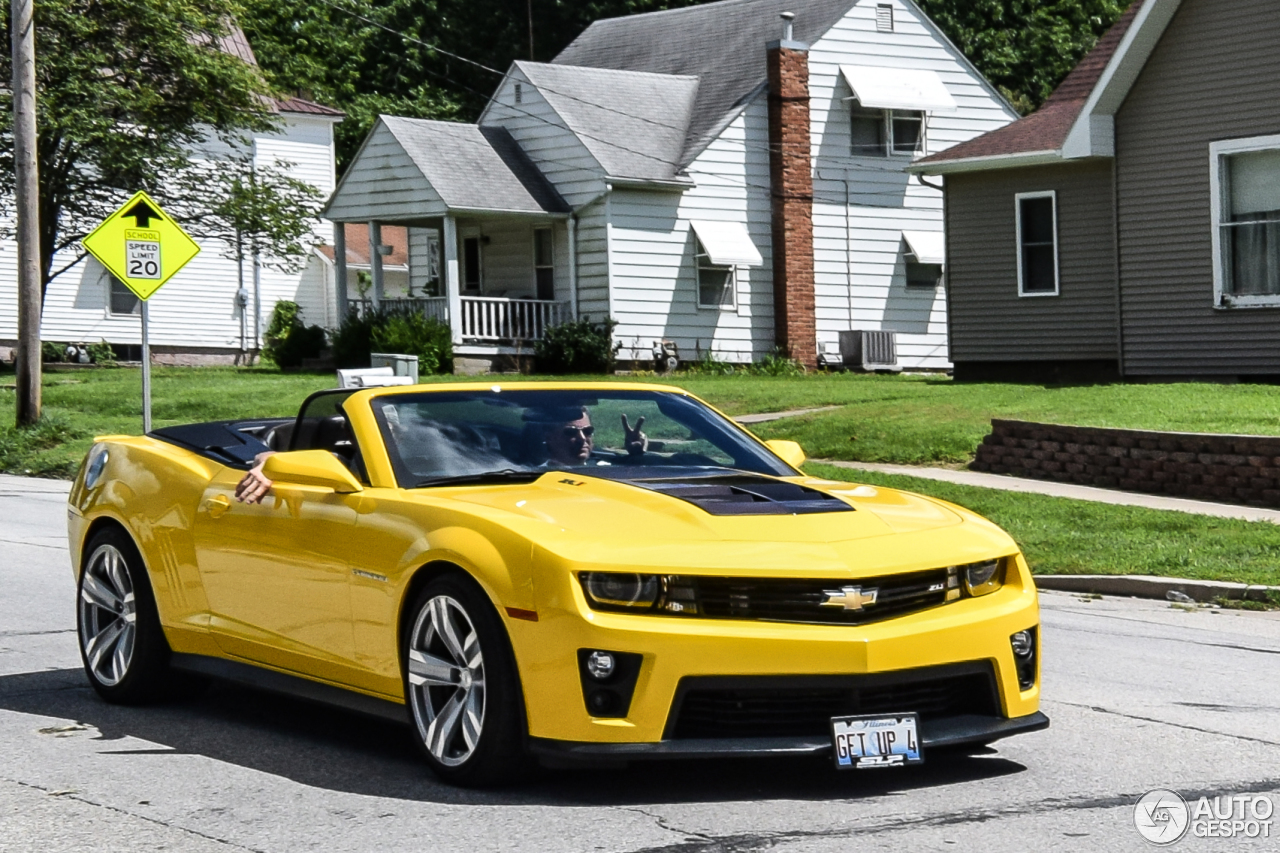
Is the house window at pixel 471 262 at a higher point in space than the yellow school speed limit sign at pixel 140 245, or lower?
higher

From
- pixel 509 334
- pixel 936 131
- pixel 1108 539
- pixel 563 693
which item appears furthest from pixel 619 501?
pixel 936 131

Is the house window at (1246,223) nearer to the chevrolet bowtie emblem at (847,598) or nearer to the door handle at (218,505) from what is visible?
the door handle at (218,505)

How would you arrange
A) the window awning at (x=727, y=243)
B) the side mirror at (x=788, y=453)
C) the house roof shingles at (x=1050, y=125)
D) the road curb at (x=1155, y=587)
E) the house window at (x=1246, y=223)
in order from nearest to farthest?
the side mirror at (x=788, y=453), the road curb at (x=1155, y=587), the house window at (x=1246, y=223), the house roof shingles at (x=1050, y=125), the window awning at (x=727, y=243)

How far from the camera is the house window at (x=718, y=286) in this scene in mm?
37938

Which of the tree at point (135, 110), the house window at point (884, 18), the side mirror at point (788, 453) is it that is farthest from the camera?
the house window at point (884, 18)

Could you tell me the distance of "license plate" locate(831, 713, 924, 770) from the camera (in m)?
5.87

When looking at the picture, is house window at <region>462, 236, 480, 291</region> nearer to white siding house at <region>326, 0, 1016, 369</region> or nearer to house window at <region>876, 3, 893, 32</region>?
white siding house at <region>326, 0, 1016, 369</region>

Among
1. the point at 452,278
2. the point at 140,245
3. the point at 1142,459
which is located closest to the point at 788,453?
the point at 1142,459

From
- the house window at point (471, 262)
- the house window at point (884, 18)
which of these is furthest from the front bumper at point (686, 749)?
the house window at point (884, 18)

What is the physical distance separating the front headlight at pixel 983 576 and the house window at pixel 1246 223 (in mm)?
20300

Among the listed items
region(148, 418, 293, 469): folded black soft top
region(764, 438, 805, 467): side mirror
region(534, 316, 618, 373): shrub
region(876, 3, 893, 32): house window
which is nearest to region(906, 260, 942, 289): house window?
region(876, 3, 893, 32): house window

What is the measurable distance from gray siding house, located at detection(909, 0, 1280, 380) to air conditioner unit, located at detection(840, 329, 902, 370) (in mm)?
6936

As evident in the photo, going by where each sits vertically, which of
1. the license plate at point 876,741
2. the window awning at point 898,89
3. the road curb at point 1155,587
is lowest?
the road curb at point 1155,587

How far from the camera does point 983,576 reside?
645 cm
